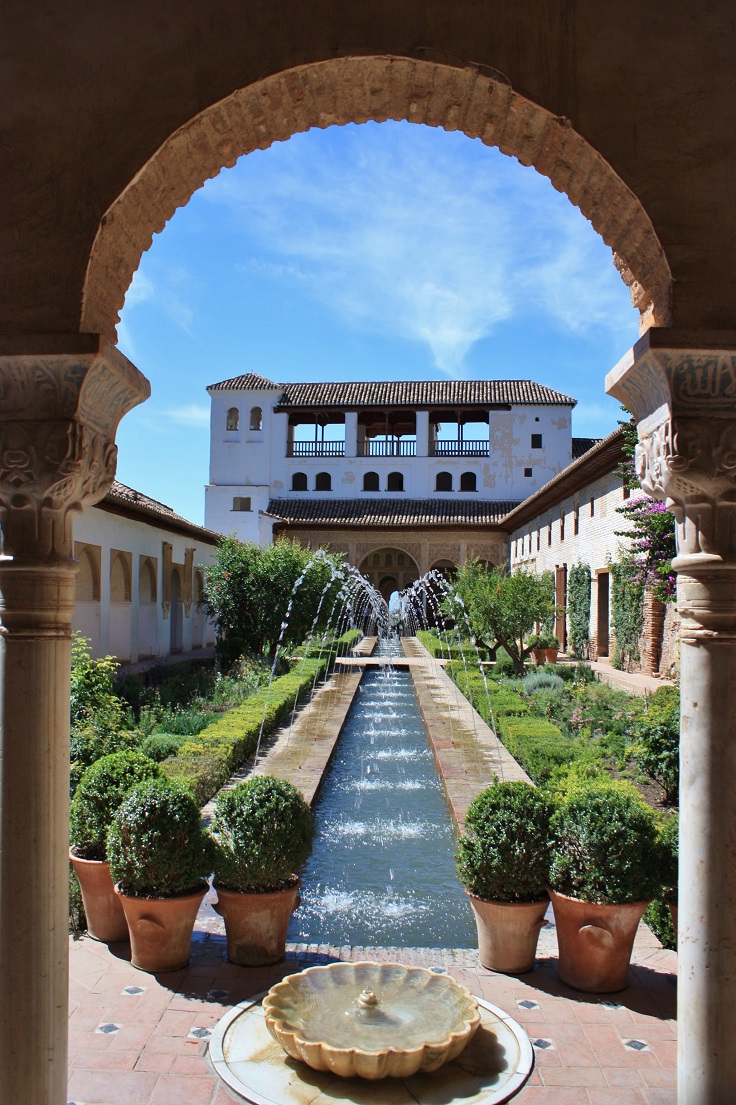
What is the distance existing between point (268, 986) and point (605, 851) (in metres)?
1.63

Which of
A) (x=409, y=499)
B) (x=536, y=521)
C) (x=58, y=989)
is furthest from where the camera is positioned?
(x=409, y=499)

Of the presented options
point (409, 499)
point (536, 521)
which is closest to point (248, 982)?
point (536, 521)

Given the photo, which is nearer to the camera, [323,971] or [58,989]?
[58,989]

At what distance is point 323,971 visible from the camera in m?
3.62

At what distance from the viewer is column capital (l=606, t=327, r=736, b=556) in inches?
105

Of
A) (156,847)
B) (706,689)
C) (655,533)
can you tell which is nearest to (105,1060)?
(156,847)

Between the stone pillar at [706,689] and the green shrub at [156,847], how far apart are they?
2.23 meters

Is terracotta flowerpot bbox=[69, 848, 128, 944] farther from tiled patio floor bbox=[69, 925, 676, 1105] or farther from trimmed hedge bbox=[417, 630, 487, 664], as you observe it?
trimmed hedge bbox=[417, 630, 487, 664]

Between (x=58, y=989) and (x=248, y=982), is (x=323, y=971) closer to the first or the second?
(x=248, y=982)

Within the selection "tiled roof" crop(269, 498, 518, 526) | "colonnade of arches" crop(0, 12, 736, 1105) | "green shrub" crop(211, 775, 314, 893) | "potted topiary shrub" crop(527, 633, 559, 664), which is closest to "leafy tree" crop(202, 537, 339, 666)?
"potted topiary shrub" crop(527, 633, 559, 664)

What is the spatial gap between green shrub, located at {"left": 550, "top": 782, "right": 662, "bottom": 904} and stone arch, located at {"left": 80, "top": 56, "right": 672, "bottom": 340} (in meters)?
2.19

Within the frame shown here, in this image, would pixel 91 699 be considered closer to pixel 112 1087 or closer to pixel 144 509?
pixel 112 1087

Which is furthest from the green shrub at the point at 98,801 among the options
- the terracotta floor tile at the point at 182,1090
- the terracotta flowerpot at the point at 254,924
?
the terracotta floor tile at the point at 182,1090

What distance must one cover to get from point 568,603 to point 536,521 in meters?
7.00
